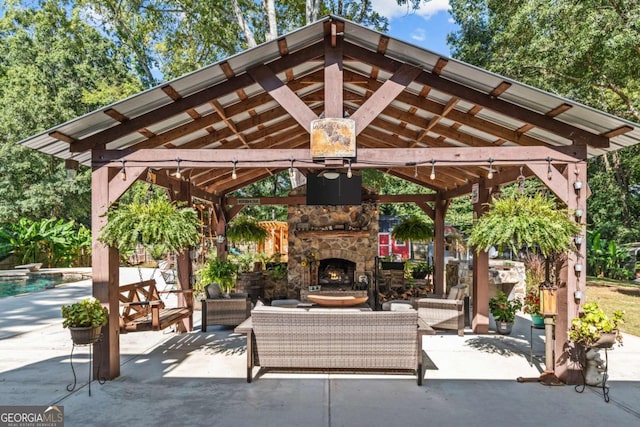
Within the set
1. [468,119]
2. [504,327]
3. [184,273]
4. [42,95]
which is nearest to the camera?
[468,119]

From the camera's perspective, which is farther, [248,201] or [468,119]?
[248,201]

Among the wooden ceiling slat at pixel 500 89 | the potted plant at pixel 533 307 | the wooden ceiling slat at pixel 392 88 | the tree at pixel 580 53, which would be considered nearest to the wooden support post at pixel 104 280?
the wooden ceiling slat at pixel 392 88

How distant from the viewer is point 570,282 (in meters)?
4.60

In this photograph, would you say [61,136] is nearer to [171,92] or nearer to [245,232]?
[171,92]

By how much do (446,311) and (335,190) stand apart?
3.43 metres

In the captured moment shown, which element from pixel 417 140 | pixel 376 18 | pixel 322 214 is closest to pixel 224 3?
pixel 376 18

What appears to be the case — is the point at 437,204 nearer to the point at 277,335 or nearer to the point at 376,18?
the point at 277,335

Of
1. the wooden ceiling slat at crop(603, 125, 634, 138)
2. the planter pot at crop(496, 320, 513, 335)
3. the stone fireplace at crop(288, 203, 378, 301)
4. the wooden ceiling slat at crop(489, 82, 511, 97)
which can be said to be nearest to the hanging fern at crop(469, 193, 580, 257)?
the wooden ceiling slat at crop(603, 125, 634, 138)

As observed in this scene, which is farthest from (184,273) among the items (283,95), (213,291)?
(283,95)

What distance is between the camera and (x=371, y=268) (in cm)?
1048

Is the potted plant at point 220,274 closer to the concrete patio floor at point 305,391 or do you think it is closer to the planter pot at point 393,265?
the concrete patio floor at point 305,391

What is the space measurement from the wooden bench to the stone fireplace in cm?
409

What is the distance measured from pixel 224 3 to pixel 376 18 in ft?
17.2

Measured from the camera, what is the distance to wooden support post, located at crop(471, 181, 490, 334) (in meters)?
6.88
